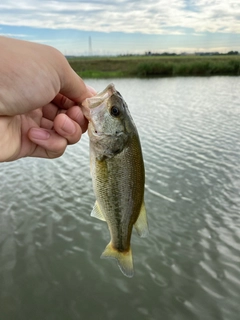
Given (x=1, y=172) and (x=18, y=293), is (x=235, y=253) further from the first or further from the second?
(x=1, y=172)

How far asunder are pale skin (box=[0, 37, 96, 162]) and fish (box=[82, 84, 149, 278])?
0.86 ft

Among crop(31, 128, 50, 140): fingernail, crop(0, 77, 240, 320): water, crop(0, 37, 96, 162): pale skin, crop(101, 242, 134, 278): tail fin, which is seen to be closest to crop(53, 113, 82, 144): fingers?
crop(0, 37, 96, 162): pale skin

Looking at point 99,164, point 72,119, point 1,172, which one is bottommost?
point 1,172

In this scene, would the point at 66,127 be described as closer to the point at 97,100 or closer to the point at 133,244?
the point at 97,100

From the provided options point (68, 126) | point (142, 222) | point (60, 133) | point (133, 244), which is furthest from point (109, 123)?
point (133, 244)

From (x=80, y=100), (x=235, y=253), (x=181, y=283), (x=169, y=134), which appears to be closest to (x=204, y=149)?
(x=169, y=134)

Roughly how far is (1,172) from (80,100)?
28.2 ft

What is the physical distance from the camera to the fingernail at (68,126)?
2.87 metres

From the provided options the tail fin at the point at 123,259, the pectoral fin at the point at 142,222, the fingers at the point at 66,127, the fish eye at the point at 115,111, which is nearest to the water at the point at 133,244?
the tail fin at the point at 123,259

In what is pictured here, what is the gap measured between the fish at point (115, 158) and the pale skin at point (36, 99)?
262 millimetres

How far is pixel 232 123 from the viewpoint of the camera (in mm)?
16109

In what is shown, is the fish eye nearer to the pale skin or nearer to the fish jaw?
the fish jaw

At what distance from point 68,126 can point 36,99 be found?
0.43 meters

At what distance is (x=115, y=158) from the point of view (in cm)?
271
